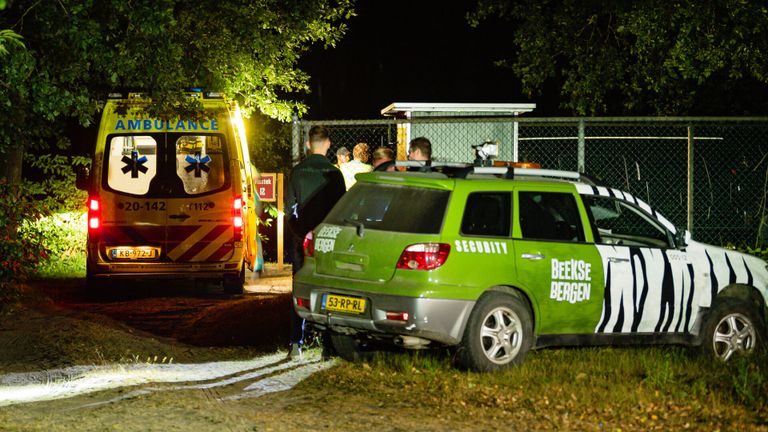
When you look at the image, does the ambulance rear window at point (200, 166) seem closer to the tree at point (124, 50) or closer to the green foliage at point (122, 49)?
the tree at point (124, 50)

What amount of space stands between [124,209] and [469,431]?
29.0 feet

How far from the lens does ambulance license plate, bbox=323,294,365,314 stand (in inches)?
327

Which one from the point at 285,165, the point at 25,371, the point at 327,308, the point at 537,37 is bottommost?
the point at 25,371

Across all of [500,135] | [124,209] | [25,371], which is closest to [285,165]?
[500,135]

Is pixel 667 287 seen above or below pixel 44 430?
above

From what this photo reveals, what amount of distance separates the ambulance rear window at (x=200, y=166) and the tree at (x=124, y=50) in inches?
24.3

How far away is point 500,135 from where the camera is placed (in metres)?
18.8

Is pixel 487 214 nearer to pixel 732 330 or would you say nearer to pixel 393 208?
pixel 393 208

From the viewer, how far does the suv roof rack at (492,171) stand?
8.70 meters

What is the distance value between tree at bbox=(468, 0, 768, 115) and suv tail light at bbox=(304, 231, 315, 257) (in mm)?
8186

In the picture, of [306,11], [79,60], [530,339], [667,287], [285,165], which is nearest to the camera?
[530,339]

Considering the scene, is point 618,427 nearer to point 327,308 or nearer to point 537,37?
point 327,308

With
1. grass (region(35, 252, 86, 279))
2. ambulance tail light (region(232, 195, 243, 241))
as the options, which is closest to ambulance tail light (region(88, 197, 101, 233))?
ambulance tail light (region(232, 195, 243, 241))

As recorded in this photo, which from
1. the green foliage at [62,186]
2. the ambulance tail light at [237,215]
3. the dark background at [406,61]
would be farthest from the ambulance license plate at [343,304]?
the dark background at [406,61]
